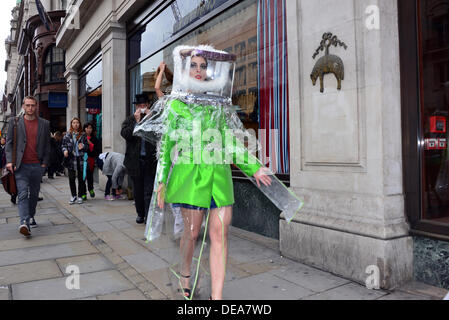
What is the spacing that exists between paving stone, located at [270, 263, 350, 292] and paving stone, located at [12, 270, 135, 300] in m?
1.40

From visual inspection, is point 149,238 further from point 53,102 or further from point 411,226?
point 53,102

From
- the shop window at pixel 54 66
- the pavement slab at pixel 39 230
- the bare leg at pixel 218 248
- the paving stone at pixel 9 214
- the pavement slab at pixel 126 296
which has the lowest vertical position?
the pavement slab at pixel 126 296

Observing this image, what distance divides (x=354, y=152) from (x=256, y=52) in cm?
252

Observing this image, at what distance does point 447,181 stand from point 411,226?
656 mm

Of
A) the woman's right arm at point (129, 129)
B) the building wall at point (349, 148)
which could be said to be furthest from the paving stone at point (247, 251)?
the woman's right arm at point (129, 129)

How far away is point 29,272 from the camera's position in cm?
360

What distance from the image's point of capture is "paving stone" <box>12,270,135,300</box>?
2993mm

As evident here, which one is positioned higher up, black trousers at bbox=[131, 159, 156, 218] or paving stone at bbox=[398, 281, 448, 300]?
black trousers at bbox=[131, 159, 156, 218]

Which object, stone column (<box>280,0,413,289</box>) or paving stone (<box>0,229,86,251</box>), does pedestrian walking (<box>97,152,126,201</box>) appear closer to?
paving stone (<box>0,229,86,251</box>)

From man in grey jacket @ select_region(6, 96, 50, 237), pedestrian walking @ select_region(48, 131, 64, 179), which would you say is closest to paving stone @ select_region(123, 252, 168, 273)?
man in grey jacket @ select_region(6, 96, 50, 237)

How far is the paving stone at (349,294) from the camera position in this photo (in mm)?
2867

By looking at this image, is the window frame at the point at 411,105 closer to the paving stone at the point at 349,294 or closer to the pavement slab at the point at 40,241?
the paving stone at the point at 349,294

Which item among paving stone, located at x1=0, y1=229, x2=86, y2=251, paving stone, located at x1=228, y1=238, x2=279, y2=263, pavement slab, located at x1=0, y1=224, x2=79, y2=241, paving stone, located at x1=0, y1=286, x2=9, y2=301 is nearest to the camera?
paving stone, located at x1=0, y1=286, x2=9, y2=301
